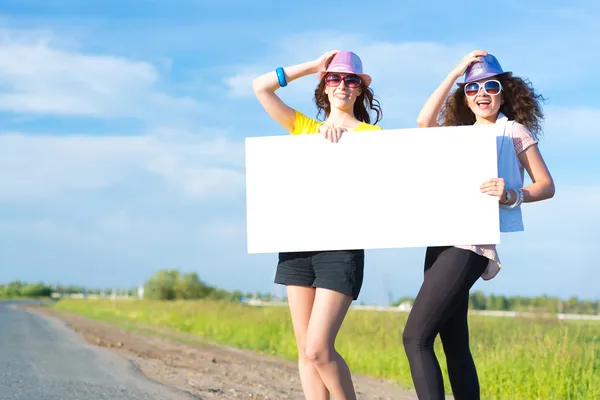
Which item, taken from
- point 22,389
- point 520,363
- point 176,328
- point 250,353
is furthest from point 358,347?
point 176,328

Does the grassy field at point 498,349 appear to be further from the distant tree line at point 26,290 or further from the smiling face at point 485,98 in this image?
the distant tree line at point 26,290

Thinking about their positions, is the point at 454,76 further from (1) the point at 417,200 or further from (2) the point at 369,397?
(2) the point at 369,397

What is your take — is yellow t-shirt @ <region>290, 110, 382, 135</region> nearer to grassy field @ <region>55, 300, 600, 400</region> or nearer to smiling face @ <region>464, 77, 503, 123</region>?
smiling face @ <region>464, 77, 503, 123</region>

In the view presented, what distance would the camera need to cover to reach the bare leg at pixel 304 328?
4.05 meters

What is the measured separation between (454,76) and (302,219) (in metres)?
1.11

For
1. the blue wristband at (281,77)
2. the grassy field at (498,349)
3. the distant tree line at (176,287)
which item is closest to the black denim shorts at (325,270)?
the blue wristband at (281,77)

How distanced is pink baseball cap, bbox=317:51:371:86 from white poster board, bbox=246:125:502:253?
1.19ft

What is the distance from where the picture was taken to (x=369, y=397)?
288 inches

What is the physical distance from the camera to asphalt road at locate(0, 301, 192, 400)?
6.72 metres

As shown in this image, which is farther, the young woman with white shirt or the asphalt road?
the asphalt road

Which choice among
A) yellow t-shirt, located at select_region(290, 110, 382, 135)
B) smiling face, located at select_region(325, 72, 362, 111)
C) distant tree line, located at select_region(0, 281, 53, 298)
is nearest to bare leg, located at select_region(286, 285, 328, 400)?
yellow t-shirt, located at select_region(290, 110, 382, 135)

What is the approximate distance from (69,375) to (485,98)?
5.84 m

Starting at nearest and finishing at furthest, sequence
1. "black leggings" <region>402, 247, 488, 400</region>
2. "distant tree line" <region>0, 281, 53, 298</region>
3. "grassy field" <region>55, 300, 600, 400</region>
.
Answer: "black leggings" <region>402, 247, 488, 400</region> → "grassy field" <region>55, 300, 600, 400</region> → "distant tree line" <region>0, 281, 53, 298</region>

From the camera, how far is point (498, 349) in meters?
8.39
